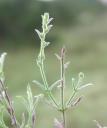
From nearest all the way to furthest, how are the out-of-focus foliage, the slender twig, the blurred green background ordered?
the slender twig < the blurred green background < the out-of-focus foliage

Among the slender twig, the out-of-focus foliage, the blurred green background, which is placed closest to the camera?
the slender twig

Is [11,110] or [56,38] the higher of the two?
[56,38]

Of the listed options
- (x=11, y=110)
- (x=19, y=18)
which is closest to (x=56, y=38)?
(x=19, y=18)

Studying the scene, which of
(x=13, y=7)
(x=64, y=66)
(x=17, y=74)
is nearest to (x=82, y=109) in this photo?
(x=17, y=74)

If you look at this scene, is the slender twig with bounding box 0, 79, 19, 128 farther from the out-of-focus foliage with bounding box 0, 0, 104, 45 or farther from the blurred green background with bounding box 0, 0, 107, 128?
the out-of-focus foliage with bounding box 0, 0, 104, 45

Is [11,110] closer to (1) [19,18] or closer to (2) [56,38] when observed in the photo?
(2) [56,38]

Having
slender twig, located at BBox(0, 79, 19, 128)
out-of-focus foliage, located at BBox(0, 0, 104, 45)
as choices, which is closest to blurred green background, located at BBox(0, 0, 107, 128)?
out-of-focus foliage, located at BBox(0, 0, 104, 45)

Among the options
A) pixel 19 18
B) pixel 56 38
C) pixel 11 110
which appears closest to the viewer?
pixel 11 110

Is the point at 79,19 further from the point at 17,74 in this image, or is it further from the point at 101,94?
the point at 101,94
